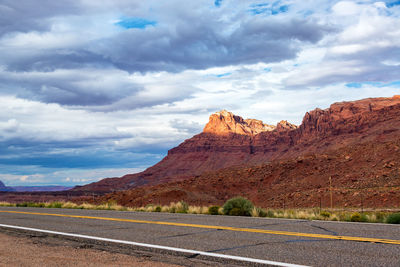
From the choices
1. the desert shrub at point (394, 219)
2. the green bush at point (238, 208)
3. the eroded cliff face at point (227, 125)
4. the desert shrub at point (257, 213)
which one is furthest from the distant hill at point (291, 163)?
the desert shrub at point (394, 219)

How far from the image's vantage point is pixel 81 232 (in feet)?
34.8

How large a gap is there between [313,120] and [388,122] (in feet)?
97.3

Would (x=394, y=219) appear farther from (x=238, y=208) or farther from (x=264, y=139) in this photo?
(x=264, y=139)

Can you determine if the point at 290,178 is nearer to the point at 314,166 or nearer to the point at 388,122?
the point at 314,166

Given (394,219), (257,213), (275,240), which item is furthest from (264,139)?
(275,240)

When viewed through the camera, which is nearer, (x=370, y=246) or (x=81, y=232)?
(x=370, y=246)

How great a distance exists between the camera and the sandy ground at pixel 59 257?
6445 millimetres

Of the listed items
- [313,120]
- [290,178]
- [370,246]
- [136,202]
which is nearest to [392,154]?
[290,178]

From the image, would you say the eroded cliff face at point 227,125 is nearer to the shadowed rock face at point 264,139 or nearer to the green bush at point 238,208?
the shadowed rock face at point 264,139

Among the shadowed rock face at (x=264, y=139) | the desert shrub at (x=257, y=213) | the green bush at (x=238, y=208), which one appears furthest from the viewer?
the shadowed rock face at (x=264, y=139)

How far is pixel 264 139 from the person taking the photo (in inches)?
5394

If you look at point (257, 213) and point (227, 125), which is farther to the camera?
point (227, 125)

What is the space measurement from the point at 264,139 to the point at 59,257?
435 feet

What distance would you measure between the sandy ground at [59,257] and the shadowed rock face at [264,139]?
79593 millimetres
